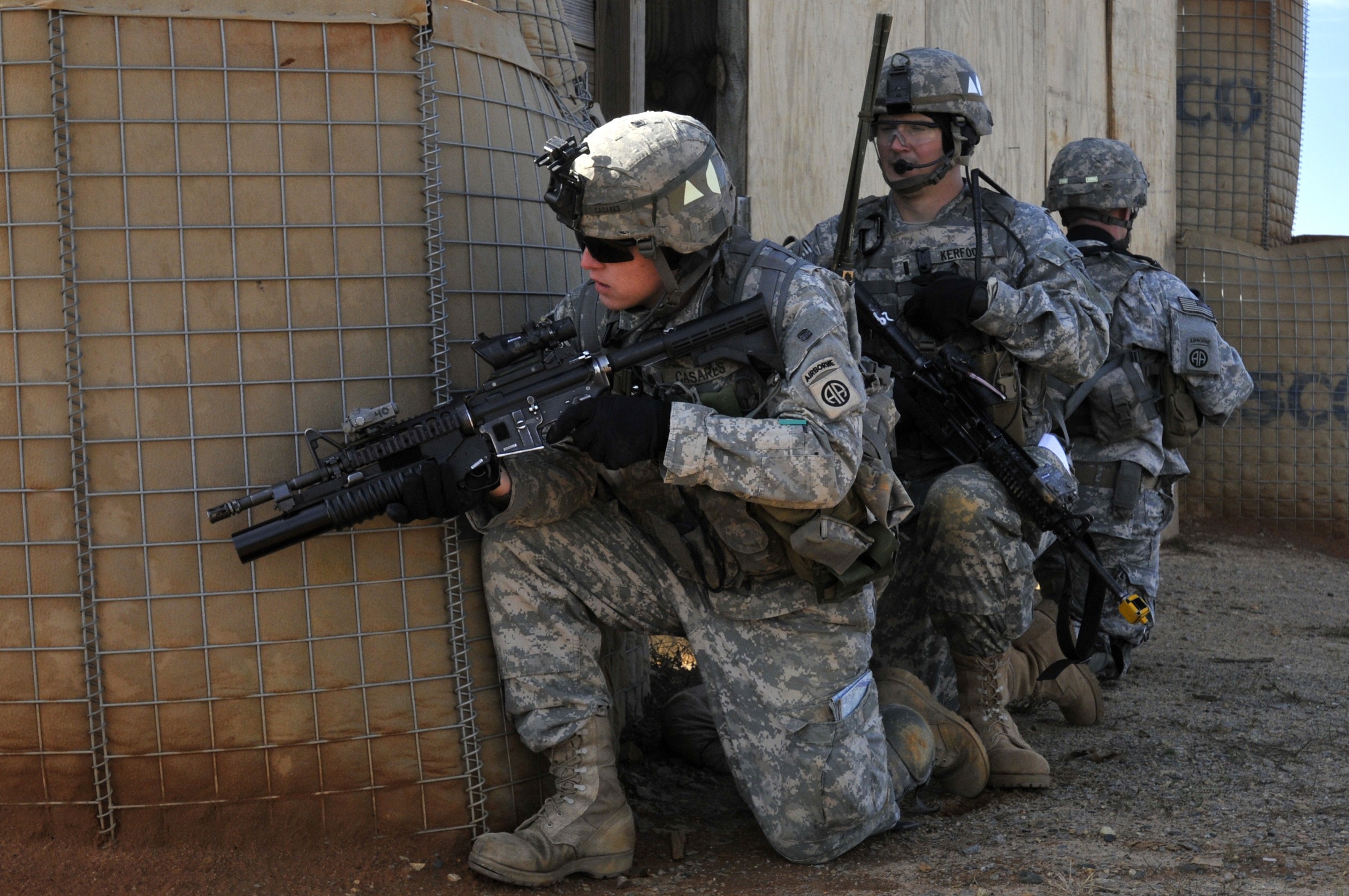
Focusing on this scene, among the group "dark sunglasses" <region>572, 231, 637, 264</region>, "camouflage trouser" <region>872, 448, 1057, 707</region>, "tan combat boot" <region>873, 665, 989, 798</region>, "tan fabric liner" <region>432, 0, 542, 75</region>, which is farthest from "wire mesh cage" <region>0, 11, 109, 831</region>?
"camouflage trouser" <region>872, 448, 1057, 707</region>

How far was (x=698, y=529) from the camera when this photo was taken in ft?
10.1

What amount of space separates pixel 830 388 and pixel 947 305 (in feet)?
3.58

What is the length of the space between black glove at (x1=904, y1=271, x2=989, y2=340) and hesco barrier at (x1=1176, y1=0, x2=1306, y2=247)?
195 inches

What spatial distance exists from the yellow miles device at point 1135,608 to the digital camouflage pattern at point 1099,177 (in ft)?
5.74

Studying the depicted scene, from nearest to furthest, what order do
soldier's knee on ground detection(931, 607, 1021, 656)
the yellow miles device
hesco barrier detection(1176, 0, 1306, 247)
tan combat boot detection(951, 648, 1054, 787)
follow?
1. tan combat boot detection(951, 648, 1054, 787)
2. soldier's knee on ground detection(931, 607, 1021, 656)
3. the yellow miles device
4. hesco barrier detection(1176, 0, 1306, 247)

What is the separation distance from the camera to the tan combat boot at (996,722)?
3.62 meters

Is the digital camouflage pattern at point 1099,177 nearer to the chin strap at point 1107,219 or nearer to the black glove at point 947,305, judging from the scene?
the chin strap at point 1107,219

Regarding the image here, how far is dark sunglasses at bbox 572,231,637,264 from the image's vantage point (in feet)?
9.71

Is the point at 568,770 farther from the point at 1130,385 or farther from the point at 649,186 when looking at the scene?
the point at 1130,385

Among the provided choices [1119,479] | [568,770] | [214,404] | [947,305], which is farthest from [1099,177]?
[214,404]

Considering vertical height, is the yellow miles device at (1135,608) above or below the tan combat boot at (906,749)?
above

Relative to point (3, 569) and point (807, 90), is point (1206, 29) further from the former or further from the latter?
point (3, 569)

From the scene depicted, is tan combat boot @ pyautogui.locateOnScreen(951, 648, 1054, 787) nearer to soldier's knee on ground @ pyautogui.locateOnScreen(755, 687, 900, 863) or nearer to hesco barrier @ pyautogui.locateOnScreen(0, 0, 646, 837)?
soldier's knee on ground @ pyautogui.locateOnScreen(755, 687, 900, 863)

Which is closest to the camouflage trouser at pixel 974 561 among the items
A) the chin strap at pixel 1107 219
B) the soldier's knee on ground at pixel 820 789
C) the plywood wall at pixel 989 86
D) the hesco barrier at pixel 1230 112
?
the soldier's knee on ground at pixel 820 789
